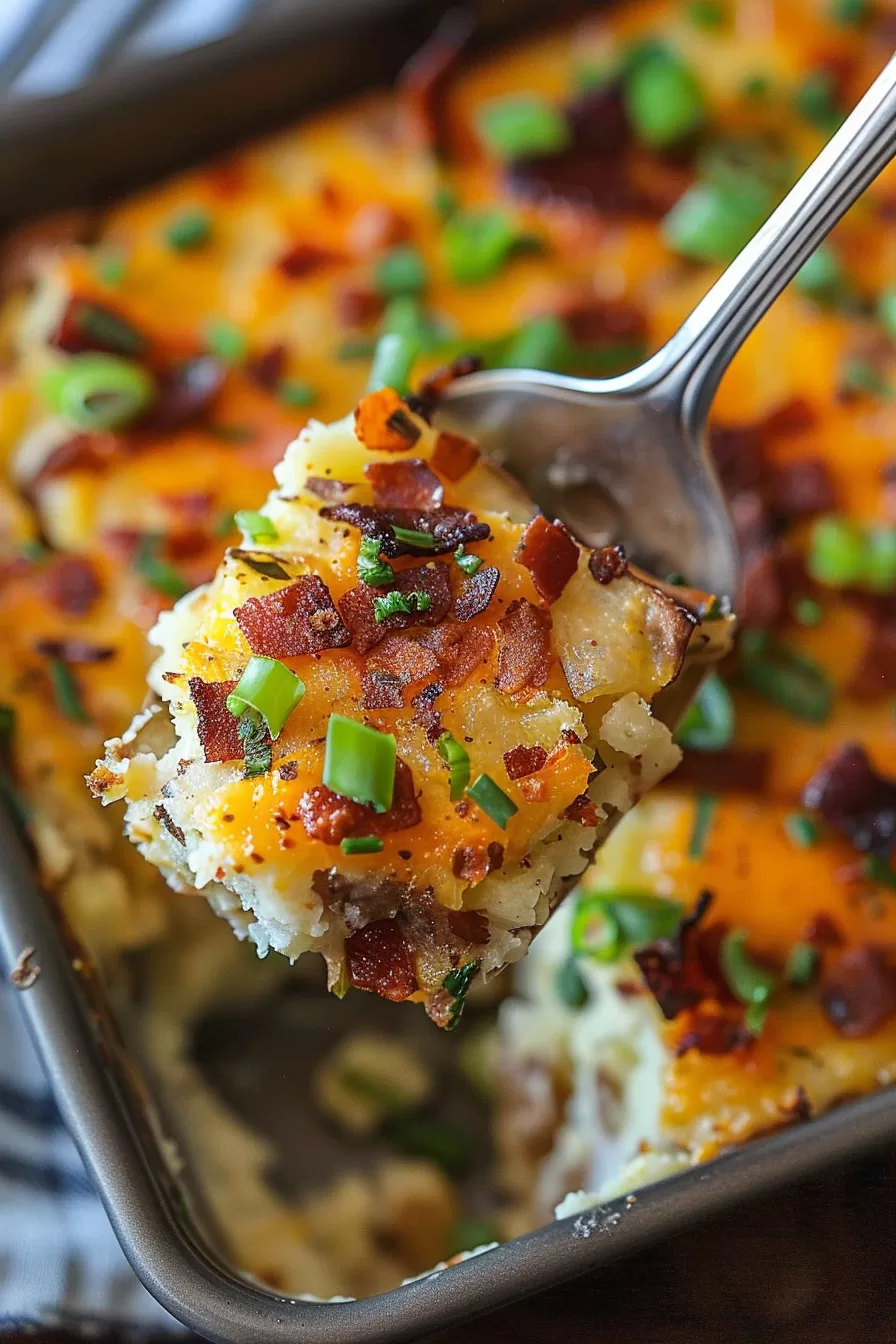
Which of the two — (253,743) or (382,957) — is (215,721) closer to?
(253,743)

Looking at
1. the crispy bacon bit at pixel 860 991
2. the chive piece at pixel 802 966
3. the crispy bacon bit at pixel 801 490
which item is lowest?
the crispy bacon bit at pixel 860 991

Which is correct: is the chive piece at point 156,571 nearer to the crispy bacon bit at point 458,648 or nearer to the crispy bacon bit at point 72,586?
the crispy bacon bit at point 72,586

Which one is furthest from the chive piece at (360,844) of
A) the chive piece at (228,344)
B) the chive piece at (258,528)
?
the chive piece at (228,344)

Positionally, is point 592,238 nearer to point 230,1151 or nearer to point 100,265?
point 100,265

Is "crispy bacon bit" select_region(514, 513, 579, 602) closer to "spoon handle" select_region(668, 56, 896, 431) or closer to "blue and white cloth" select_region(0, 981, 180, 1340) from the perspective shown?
"spoon handle" select_region(668, 56, 896, 431)

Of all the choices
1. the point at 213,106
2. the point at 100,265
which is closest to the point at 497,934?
the point at 100,265

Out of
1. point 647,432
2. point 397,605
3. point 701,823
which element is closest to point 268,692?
point 397,605
